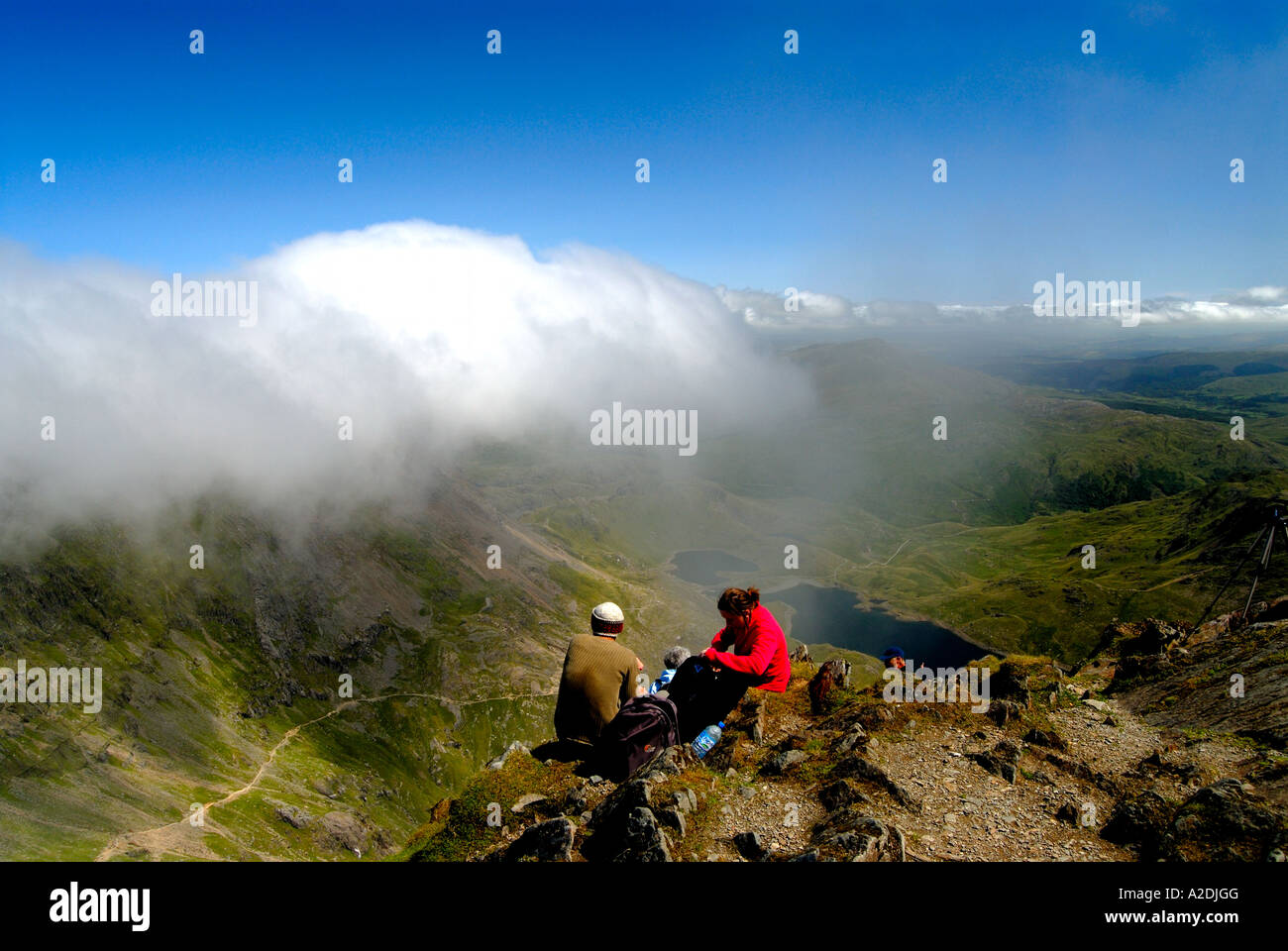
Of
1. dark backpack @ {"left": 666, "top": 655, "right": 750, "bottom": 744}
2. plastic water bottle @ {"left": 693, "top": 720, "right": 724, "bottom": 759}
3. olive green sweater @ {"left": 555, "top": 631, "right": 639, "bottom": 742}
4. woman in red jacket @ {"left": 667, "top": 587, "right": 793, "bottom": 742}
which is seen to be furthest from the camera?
dark backpack @ {"left": 666, "top": 655, "right": 750, "bottom": 744}

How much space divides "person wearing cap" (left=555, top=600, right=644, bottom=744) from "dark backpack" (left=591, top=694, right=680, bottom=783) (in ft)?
1.41

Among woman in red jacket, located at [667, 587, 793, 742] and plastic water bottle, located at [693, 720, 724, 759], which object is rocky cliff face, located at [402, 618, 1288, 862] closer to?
plastic water bottle, located at [693, 720, 724, 759]

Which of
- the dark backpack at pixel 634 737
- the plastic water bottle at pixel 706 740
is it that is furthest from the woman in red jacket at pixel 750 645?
the dark backpack at pixel 634 737

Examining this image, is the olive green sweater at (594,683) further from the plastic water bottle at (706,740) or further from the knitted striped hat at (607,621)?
the plastic water bottle at (706,740)

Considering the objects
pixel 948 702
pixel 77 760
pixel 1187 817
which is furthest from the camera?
pixel 77 760

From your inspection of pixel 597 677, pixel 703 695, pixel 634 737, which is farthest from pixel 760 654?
pixel 597 677

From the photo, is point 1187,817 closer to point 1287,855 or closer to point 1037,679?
point 1287,855

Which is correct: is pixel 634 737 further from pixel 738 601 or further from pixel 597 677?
pixel 738 601

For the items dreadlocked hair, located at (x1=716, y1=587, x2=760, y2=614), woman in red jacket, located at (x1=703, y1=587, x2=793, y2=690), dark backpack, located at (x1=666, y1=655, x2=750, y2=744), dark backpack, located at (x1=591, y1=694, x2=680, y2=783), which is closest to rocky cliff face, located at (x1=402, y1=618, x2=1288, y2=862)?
dark backpack, located at (x1=591, y1=694, x2=680, y2=783)

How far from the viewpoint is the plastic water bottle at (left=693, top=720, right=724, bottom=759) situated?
56.7 ft

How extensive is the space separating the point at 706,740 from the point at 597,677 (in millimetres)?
3696
